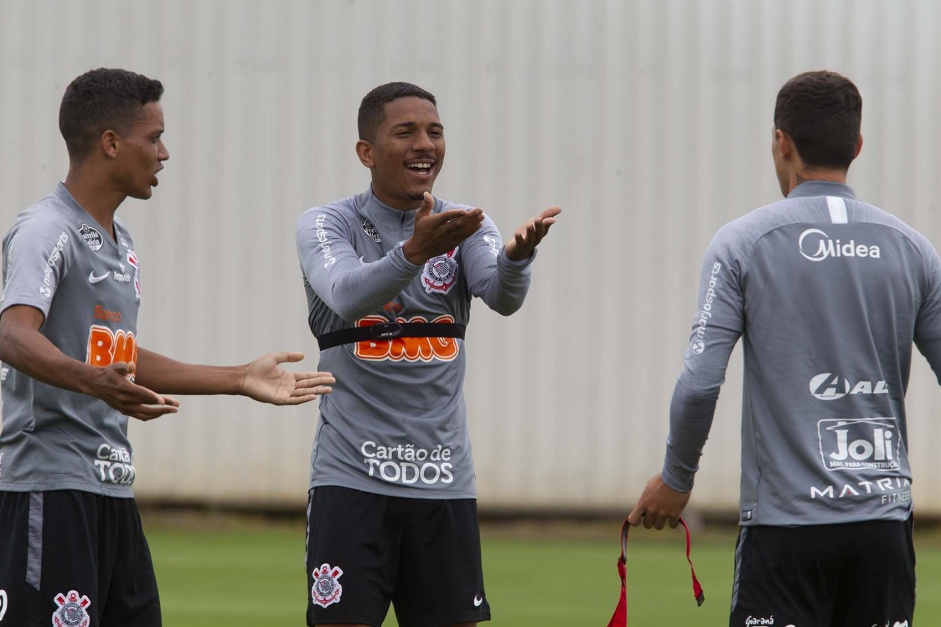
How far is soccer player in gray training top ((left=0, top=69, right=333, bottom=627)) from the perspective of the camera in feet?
12.5

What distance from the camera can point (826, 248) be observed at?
11.8ft

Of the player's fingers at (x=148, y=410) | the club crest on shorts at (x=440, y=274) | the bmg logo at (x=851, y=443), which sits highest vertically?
the club crest on shorts at (x=440, y=274)

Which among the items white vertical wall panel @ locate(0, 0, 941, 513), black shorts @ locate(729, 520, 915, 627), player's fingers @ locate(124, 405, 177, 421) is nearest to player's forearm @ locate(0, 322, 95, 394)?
player's fingers @ locate(124, 405, 177, 421)

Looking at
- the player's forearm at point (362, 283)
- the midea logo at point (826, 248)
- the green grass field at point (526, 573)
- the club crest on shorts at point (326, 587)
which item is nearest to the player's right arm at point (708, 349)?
the midea logo at point (826, 248)

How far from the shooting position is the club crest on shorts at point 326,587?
4.28 m

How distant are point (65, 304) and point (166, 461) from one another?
22.6ft

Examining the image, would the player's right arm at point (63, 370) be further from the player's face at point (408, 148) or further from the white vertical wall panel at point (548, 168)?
the white vertical wall panel at point (548, 168)

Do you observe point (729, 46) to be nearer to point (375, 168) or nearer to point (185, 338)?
point (185, 338)

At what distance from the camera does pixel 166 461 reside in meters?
10.6

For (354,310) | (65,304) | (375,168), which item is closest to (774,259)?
(354,310)

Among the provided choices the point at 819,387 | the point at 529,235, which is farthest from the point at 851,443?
the point at 529,235

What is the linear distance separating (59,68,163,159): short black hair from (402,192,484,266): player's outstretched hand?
3.17 feet

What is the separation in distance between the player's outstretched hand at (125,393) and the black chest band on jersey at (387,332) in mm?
995

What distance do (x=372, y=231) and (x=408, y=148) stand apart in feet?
1.00
